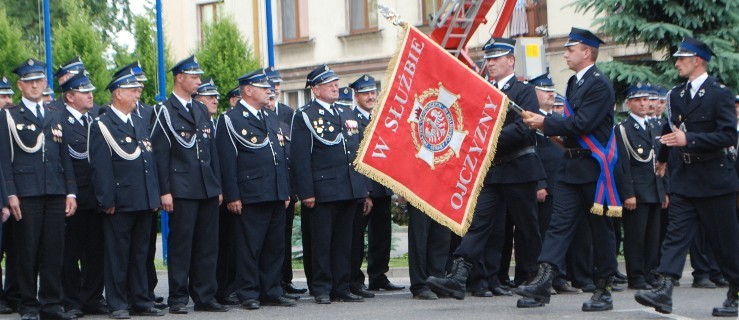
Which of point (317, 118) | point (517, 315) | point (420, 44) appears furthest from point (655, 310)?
point (317, 118)

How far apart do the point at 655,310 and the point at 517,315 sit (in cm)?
104

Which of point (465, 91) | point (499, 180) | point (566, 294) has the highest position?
point (465, 91)

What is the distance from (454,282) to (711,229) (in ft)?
6.71

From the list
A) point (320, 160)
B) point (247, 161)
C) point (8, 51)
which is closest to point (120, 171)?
point (247, 161)

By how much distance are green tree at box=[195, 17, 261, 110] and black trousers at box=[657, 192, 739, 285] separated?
892 inches

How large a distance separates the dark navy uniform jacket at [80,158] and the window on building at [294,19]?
83.0ft

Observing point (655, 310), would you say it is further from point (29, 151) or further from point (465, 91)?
point (29, 151)

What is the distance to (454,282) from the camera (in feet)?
38.7

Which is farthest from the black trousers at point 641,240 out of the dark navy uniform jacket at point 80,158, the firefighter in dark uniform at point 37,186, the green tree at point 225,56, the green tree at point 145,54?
the green tree at point 145,54

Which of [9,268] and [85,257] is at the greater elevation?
[85,257]

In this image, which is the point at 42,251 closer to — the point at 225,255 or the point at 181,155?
the point at 181,155

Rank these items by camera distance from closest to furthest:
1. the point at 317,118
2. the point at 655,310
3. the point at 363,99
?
the point at 655,310 → the point at 317,118 → the point at 363,99

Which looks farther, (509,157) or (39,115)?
(509,157)

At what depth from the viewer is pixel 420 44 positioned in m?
11.8
